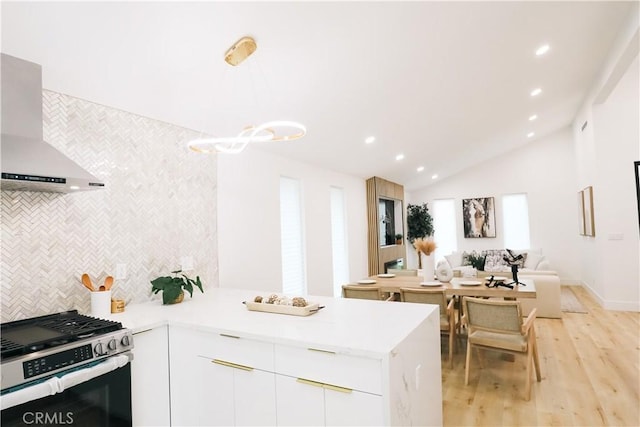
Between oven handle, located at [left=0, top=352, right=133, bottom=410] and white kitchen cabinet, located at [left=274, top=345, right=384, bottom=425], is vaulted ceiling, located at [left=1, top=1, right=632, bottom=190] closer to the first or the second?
oven handle, located at [left=0, top=352, right=133, bottom=410]

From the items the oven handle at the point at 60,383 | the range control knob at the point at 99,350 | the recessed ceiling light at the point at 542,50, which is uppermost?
the recessed ceiling light at the point at 542,50

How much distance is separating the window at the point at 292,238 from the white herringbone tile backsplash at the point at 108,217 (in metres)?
1.48

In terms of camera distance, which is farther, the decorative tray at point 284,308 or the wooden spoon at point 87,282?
the wooden spoon at point 87,282

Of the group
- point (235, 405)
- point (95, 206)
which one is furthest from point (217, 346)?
point (95, 206)

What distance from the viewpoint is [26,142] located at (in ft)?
6.07

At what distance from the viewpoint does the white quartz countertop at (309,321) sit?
1578mm

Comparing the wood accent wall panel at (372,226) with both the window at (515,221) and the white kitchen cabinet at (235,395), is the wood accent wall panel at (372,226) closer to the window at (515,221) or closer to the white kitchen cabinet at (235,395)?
the window at (515,221)

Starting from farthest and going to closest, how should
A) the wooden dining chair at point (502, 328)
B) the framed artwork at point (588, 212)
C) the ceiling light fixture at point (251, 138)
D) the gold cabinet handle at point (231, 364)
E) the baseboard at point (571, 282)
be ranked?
the baseboard at point (571, 282) → the framed artwork at point (588, 212) → the wooden dining chair at point (502, 328) → the ceiling light fixture at point (251, 138) → the gold cabinet handle at point (231, 364)

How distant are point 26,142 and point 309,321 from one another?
5.81ft

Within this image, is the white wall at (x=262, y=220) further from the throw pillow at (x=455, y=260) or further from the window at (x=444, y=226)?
the window at (x=444, y=226)

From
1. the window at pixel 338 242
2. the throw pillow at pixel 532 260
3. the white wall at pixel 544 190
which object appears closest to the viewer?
the window at pixel 338 242

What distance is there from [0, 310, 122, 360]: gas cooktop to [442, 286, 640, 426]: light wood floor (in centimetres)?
243

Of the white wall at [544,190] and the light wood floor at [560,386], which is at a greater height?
the white wall at [544,190]

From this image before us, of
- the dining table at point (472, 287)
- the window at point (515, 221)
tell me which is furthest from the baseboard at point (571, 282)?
the dining table at point (472, 287)
